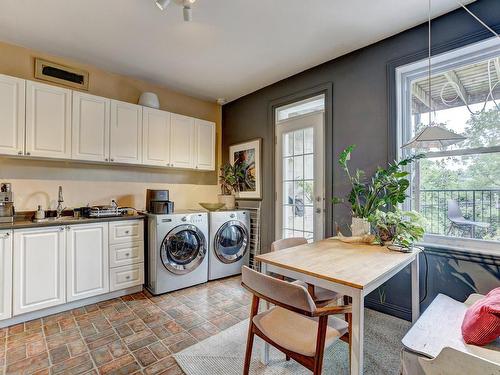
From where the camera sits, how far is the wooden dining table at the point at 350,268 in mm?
1229

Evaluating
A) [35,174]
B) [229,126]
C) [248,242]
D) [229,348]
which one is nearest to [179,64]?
[229,126]

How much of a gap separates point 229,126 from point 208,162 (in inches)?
32.6

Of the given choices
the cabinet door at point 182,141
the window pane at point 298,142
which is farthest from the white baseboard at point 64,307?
the window pane at point 298,142

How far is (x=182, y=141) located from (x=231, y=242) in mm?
1587

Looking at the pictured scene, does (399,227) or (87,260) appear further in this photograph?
(87,260)

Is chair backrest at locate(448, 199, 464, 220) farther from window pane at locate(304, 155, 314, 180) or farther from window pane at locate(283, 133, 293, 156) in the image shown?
window pane at locate(283, 133, 293, 156)

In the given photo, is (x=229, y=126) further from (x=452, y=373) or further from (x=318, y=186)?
(x=452, y=373)

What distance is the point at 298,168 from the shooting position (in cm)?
335

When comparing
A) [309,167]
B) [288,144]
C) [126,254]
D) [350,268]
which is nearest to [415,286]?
[350,268]

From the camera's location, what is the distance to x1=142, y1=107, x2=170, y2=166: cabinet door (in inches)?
131

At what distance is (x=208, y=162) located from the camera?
3.99 metres

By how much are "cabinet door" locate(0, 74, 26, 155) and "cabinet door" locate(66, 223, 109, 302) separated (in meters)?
0.94

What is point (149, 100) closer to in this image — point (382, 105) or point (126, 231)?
point (126, 231)

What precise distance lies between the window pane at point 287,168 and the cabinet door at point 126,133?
1888mm
